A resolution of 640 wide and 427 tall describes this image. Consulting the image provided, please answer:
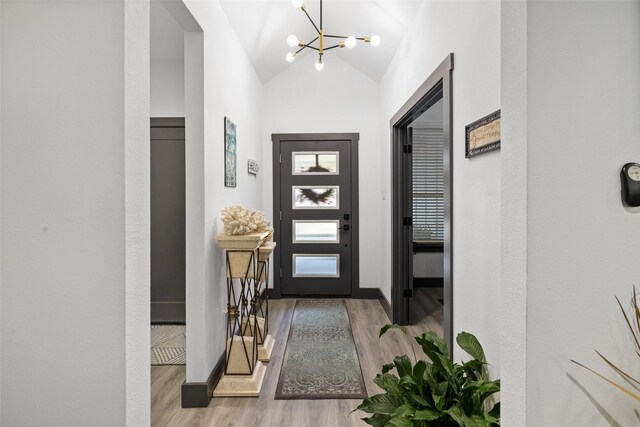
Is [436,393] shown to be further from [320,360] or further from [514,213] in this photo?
[320,360]

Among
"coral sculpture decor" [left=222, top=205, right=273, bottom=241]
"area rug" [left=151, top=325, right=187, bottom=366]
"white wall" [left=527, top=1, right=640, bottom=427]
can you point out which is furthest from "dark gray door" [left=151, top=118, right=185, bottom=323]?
"white wall" [left=527, top=1, right=640, bottom=427]

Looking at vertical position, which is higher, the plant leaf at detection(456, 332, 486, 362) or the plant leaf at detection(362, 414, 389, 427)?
the plant leaf at detection(456, 332, 486, 362)

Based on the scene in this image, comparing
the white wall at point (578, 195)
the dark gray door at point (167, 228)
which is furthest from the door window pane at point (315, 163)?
the white wall at point (578, 195)

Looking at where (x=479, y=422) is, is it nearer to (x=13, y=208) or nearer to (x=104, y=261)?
(x=104, y=261)

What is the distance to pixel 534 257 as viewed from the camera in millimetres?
997

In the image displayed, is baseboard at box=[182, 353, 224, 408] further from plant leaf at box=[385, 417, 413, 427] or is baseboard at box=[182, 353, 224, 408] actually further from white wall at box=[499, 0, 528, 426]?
white wall at box=[499, 0, 528, 426]

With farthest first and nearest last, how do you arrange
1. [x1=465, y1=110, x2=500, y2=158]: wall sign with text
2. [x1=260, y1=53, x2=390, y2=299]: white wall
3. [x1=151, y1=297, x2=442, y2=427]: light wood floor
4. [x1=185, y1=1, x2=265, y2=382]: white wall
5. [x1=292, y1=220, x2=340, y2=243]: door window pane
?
[x1=292, y1=220, x2=340, y2=243]: door window pane, [x1=260, y1=53, x2=390, y2=299]: white wall, [x1=185, y1=1, x2=265, y2=382]: white wall, [x1=151, y1=297, x2=442, y2=427]: light wood floor, [x1=465, y1=110, x2=500, y2=158]: wall sign with text

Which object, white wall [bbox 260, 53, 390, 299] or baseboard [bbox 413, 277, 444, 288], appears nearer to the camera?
white wall [bbox 260, 53, 390, 299]

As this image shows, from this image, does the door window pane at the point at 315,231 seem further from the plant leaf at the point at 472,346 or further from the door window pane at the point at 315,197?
the plant leaf at the point at 472,346

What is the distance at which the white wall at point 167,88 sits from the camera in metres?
3.83

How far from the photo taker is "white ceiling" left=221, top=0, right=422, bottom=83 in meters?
2.98

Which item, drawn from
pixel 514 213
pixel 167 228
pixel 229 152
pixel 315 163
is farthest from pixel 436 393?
pixel 315 163

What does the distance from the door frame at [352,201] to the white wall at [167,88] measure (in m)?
1.28

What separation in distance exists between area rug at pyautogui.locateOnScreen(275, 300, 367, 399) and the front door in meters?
0.67
